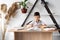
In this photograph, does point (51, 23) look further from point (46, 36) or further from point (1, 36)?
point (1, 36)

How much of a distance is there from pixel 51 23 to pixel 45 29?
3.28 feet

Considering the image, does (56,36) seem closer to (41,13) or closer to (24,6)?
(41,13)

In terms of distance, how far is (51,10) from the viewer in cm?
398

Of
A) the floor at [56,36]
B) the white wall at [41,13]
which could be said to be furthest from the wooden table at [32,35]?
the floor at [56,36]

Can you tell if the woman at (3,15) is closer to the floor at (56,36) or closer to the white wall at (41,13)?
the white wall at (41,13)

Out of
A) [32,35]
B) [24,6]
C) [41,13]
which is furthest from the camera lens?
[41,13]

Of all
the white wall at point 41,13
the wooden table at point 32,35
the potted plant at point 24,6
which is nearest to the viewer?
the wooden table at point 32,35

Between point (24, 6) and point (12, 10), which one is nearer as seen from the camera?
point (24, 6)


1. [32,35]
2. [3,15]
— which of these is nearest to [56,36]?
[32,35]

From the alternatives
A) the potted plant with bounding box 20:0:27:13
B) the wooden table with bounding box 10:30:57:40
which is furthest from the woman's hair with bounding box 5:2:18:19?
the wooden table with bounding box 10:30:57:40

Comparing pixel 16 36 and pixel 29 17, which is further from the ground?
pixel 29 17

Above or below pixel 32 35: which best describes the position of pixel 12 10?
above

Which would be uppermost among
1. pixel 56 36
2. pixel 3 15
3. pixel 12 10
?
pixel 12 10

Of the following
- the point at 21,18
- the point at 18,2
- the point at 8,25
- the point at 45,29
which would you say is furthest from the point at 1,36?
the point at 45,29
